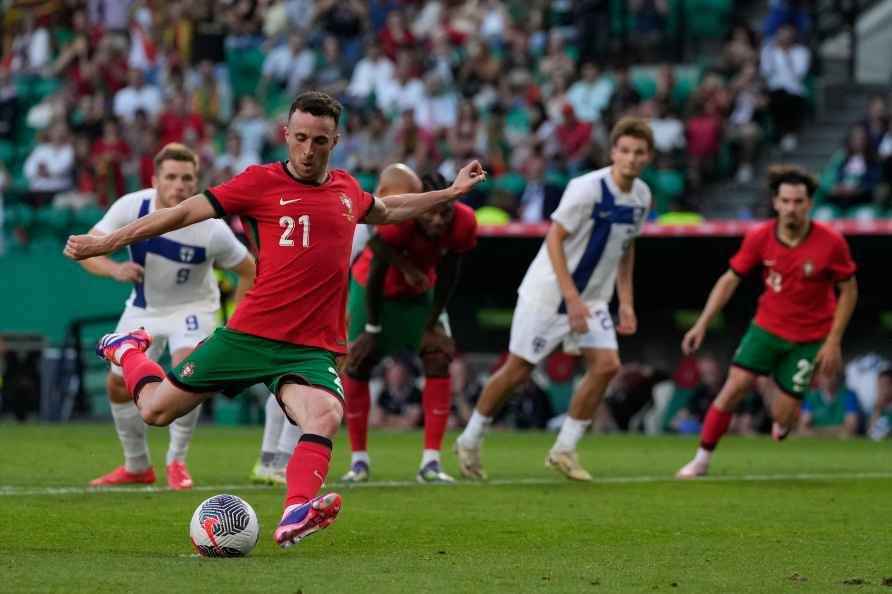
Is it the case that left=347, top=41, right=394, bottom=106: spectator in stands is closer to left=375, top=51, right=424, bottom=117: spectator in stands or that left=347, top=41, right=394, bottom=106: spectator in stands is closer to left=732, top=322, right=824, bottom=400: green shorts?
left=375, top=51, right=424, bottom=117: spectator in stands

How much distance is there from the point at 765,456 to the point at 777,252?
10.6 ft

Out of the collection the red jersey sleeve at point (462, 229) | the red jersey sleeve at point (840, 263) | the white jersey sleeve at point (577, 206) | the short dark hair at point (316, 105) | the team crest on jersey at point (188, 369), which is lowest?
the team crest on jersey at point (188, 369)

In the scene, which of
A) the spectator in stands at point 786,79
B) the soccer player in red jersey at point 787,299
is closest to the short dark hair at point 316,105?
the soccer player in red jersey at point 787,299

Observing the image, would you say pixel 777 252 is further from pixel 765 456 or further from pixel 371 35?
pixel 371 35

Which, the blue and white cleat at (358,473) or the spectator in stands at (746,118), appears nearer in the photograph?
the blue and white cleat at (358,473)

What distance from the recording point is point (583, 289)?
37.4 feet

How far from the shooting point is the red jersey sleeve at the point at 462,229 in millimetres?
11125

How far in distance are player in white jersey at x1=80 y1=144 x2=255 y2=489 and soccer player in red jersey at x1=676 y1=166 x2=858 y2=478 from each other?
3.66 meters

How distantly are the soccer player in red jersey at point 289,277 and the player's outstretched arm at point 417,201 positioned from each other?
1.01ft

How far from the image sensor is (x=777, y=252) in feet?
39.9

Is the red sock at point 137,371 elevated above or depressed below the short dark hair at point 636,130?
below

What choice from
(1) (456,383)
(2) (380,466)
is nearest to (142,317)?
(2) (380,466)

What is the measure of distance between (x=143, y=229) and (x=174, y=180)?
301 centimetres

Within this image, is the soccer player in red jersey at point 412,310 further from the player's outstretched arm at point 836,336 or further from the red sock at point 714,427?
the player's outstretched arm at point 836,336
